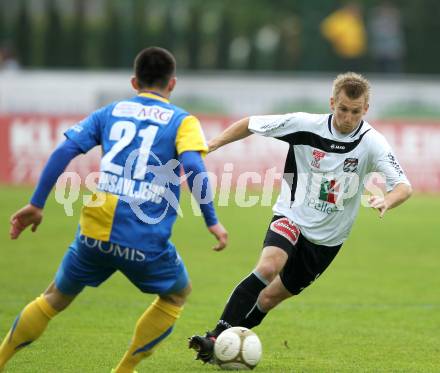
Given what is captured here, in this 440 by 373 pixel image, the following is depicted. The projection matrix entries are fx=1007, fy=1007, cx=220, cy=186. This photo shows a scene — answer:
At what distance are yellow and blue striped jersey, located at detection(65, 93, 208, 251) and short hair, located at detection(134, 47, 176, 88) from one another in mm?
158

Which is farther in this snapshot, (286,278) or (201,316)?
(201,316)

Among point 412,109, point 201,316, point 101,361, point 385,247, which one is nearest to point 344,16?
point 412,109

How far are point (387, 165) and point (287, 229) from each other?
848 mm

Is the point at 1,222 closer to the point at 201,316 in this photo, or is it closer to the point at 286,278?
the point at 201,316

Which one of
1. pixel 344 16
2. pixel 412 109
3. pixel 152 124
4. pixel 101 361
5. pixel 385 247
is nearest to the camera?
pixel 152 124

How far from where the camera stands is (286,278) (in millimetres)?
7488

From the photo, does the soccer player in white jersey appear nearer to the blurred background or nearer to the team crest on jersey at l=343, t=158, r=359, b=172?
the team crest on jersey at l=343, t=158, r=359, b=172

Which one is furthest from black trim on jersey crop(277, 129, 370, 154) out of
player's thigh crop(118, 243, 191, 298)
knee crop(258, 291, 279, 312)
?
player's thigh crop(118, 243, 191, 298)

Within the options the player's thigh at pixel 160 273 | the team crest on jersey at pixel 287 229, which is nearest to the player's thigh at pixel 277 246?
the team crest on jersey at pixel 287 229

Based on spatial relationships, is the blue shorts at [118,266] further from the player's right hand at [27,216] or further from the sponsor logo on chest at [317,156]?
the sponsor logo on chest at [317,156]

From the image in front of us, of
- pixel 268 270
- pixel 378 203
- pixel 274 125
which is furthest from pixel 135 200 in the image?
pixel 274 125

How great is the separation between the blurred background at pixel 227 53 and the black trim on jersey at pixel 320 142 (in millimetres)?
14723

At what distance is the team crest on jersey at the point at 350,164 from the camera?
7.38m

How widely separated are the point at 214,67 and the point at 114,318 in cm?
1634
